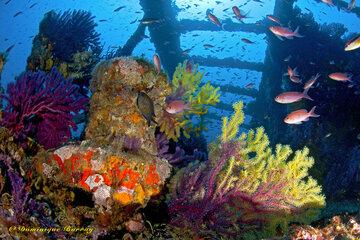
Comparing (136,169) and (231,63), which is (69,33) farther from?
(231,63)

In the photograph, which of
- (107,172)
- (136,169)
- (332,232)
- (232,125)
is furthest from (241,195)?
(107,172)

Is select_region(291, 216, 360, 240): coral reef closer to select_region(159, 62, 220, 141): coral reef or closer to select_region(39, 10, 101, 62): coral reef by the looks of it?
select_region(159, 62, 220, 141): coral reef

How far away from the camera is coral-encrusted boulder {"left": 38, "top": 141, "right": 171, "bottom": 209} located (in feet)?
10.8

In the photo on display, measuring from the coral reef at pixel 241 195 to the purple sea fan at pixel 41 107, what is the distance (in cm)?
193

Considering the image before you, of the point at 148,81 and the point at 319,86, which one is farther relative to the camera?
the point at 319,86

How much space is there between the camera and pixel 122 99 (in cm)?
416

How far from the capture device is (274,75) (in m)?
14.0

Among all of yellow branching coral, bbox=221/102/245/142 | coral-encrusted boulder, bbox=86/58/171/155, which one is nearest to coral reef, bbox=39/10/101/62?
coral-encrusted boulder, bbox=86/58/171/155

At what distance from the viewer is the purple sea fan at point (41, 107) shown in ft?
13.1

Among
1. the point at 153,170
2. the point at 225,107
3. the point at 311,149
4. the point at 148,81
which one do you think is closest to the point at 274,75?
the point at 225,107

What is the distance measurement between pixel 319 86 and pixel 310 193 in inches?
241

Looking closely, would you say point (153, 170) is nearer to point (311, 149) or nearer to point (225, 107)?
point (311, 149)

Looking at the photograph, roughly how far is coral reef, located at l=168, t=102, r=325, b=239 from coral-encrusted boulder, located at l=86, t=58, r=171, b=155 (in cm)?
92

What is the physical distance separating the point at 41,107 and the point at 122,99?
1085 mm
